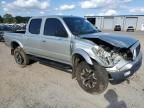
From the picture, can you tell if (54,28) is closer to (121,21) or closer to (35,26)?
(35,26)

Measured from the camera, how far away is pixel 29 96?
516 centimetres

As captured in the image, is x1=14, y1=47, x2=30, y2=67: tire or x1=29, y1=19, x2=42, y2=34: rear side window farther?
x1=14, y1=47, x2=30, y2=67: tire

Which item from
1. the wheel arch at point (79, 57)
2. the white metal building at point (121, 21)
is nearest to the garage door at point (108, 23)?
the white metal building at point (121, 21)

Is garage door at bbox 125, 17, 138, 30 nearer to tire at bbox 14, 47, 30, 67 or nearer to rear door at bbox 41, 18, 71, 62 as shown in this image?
tire at bbox 14, 47, 30, 67

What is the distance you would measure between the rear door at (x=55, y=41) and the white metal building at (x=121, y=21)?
60.0 meters

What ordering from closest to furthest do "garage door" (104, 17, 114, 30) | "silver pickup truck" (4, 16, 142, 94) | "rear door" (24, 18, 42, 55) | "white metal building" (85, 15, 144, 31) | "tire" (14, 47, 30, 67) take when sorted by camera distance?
"silver pickup truck" (4, 16, 142, 94) → "rear door" (24, 18, 42, 55) → "tire" (14, 47, 30, 67) → "white metal building" (85, 15, 144, 31) → "garage door" (104, 17, 114, 30)

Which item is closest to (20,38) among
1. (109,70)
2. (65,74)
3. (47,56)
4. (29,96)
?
(47,56)

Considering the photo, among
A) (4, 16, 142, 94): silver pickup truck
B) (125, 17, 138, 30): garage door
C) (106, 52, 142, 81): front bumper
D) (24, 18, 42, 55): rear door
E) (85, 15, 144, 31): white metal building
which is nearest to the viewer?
(106, 52, 142, 81): front bumper

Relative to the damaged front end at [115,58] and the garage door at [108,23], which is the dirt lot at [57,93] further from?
the garage door at [108,23]

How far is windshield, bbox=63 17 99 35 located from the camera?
6.12 meters

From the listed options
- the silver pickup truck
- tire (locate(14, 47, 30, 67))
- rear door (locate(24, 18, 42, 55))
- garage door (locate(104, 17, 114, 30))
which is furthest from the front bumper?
garage door (locate(104, 17, 114, 30))

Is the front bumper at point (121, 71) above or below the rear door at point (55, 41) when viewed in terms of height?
below

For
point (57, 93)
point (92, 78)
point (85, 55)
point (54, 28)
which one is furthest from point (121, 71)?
point (54, 28)

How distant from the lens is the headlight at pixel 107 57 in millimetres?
4934
